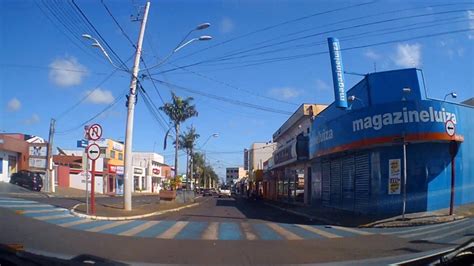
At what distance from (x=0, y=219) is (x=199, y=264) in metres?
7.77

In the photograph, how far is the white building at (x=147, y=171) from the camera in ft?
285

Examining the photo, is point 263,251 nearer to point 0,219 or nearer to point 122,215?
point 0,219

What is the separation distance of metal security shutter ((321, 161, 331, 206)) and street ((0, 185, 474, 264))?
12.0 m

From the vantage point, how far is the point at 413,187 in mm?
18922

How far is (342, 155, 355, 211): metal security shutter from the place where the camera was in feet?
77.8

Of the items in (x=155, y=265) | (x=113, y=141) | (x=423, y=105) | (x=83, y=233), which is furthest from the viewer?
(x=113, y=141)

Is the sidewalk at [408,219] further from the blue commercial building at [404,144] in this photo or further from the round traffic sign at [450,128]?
the round traffic sign at [450,128]

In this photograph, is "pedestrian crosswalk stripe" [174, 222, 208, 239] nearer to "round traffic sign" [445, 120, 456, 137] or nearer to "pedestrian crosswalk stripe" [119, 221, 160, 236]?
"pedestrian crosswalk stripe" [119, 221, 160, 236]

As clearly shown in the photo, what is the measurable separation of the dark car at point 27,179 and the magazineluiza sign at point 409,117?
16.3 m

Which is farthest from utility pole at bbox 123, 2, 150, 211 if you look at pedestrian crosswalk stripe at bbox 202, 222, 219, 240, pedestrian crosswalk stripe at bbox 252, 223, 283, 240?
pedestrian crosswalk stripe at bbox 252, 223, 283, 240

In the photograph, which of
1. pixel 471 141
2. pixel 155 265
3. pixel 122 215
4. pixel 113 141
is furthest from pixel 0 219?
pixel 113 141

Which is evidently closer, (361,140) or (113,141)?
(361,140)

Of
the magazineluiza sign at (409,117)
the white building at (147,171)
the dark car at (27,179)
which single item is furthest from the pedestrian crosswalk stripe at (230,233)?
the white building at (147,171)

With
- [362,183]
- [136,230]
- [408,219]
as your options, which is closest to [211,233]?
[136,230]
